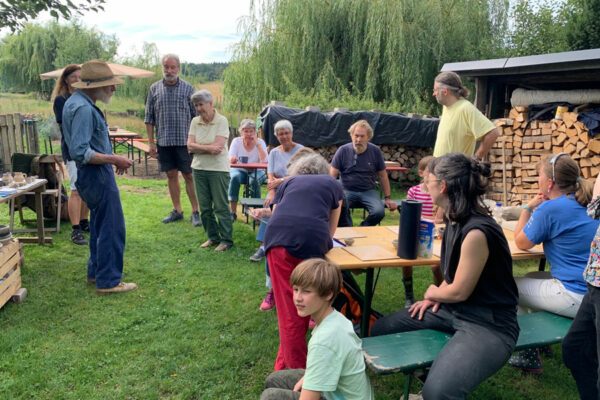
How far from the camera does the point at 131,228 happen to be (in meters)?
6.07

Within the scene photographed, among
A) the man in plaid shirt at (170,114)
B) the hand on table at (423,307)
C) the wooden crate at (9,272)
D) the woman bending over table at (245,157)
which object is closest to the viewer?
the hand on table at (423,307)

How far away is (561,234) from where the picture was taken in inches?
109

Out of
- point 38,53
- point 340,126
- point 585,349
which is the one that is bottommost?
point 585,349

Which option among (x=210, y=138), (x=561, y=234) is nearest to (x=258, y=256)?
(x=210, y=138)

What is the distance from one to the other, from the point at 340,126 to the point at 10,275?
672cm

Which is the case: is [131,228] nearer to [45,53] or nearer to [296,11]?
[296,11]

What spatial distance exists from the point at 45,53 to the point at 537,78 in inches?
1103

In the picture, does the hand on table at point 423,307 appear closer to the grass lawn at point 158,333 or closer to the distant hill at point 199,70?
the grass lawn at point 158,333

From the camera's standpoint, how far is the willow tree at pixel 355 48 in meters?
11.2

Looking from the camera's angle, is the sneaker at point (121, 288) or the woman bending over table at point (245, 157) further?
the woman bending over table at point (245, 157)

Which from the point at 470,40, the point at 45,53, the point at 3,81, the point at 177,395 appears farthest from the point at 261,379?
the point at 3,81

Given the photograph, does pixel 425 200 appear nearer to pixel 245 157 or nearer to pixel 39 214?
pixel 245 157

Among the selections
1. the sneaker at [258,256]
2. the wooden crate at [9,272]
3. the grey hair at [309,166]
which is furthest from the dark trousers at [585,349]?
the wooden crate at [9,272]

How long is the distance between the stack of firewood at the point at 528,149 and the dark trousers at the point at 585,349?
480cm
